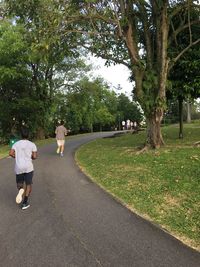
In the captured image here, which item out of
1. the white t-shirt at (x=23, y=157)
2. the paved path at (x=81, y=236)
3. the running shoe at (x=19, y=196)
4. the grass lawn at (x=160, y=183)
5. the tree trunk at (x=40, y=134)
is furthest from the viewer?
the tree trunk at (x=40, y=134)

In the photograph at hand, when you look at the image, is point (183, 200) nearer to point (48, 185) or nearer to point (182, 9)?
point (48, 185)

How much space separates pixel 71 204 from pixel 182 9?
1201 cm

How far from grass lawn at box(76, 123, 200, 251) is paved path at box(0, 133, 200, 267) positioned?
1.22 feet

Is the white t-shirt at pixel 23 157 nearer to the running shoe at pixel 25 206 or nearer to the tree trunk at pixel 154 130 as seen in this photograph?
the running shoe at pixel 25 206

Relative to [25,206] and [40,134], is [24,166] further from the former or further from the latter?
[40,134]

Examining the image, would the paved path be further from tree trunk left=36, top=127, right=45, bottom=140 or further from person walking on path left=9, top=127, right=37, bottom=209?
tree trunk left=36, top=127, right=45, bottom=140

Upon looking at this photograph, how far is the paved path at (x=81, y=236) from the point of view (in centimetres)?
502

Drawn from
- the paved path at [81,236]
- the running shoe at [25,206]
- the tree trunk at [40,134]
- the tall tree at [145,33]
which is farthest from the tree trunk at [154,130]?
the tree trunk at [40,134]

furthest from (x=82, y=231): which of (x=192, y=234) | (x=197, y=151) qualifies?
(x=197, y=151)

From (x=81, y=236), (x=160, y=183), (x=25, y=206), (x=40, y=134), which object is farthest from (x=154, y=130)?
(x=40, y=134)

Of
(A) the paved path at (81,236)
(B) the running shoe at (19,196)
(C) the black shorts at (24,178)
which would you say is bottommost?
(A) the paved path at (81,236)

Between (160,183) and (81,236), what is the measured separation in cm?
411

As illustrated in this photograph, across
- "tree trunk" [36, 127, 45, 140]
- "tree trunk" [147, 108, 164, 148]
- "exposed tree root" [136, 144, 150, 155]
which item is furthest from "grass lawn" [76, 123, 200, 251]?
"tree trunk" [36, 127, 45, 140]

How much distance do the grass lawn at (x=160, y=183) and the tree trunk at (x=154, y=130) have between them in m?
0.63
